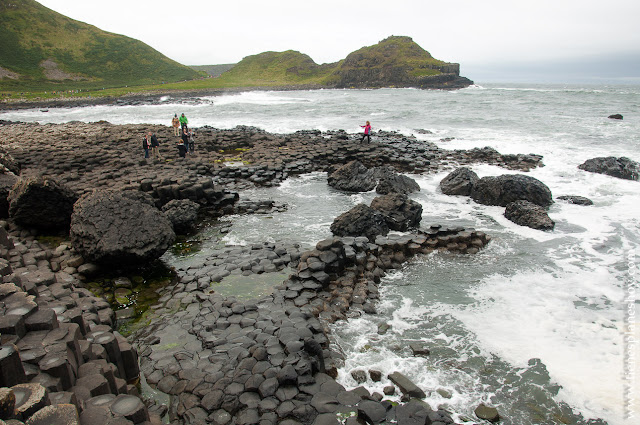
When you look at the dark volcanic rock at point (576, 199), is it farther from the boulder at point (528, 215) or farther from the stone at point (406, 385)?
the stone at point (406, 385)

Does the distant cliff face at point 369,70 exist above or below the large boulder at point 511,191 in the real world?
above

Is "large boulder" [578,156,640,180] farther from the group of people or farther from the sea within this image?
the group of people

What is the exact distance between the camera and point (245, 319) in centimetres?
822

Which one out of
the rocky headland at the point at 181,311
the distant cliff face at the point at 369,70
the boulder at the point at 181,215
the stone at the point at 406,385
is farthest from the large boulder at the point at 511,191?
the distant cliff face at the point at 369,70

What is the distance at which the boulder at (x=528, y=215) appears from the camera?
557 inches

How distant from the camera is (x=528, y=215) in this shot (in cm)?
1454

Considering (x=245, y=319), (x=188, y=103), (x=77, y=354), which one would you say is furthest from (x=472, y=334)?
(x=188, y=103)

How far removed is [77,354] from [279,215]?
413 inches

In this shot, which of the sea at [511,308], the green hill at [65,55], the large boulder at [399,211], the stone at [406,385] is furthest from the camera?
the green hill at [65,55]

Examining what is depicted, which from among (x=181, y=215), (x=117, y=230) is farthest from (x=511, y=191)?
(x=117, y=230)

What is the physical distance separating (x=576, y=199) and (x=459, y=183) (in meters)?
5.10

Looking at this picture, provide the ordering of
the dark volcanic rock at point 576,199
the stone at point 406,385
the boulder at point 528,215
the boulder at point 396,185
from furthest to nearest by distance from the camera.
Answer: the boulder at point 396,185 → the dark volcanic rock at point 576,199 → the boulder at point 528,215 → the stone at point 406,385

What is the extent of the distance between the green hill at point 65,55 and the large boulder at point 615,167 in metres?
101

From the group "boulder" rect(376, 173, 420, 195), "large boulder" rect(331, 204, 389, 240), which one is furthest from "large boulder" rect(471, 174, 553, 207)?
"large boulder" rect(331, 204, 389, 240)
